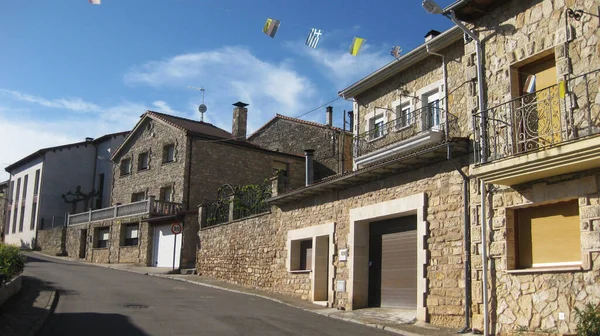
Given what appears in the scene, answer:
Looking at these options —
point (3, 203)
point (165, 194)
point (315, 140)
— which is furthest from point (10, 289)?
point (3, 203)

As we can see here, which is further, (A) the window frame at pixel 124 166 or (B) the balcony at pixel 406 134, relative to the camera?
(A) the window frame at pixel 124 166

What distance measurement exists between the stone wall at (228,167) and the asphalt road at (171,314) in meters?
11.6

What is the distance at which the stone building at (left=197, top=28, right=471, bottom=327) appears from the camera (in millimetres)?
11859

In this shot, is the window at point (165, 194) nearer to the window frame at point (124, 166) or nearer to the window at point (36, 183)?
the window frame at point (124, 166)

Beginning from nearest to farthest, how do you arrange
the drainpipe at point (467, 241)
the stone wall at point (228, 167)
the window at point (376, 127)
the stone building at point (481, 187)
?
1. the stone building at point (481, 187)
2. the drainpipe at point (467, 241)
3. the window at point (376, 127)
4. the stone wall at point (228, 167)

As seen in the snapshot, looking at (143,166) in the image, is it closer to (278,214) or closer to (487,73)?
(278,214)

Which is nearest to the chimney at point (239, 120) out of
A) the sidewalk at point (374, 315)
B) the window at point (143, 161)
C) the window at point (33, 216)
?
the window at point (143, 161)

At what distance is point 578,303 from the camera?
8938mm

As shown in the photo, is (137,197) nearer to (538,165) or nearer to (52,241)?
(52,241)

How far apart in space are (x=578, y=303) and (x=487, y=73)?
4611 millimetres

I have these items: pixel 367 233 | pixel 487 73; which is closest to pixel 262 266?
pixel 367 233

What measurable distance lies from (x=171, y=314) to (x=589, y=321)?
7990 millimetres

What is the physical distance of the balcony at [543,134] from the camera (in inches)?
345

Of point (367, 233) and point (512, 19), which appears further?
point (367, 233)
